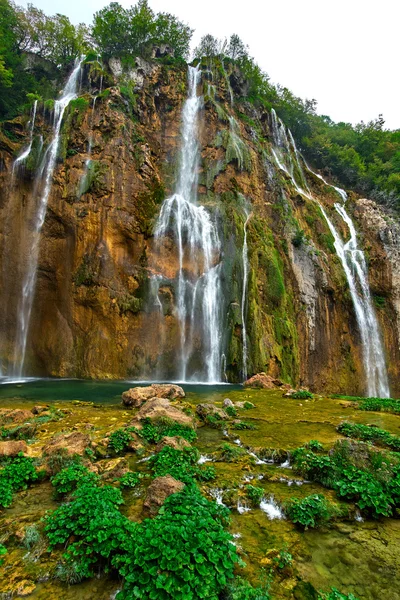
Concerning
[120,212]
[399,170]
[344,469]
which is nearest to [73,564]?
[344,469]

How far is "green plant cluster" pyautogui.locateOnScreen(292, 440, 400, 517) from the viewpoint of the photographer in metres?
4.12

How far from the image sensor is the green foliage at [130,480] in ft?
14.8

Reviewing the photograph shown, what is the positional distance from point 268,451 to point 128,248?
1766 centimetres

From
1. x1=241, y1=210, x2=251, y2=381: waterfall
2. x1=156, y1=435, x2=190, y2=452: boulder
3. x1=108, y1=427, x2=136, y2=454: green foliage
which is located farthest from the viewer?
x1=241, y1=210, x2=251, y2=381: waterfall

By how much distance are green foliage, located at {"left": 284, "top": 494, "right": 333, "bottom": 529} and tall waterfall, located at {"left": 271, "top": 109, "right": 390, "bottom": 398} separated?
77.6 ft

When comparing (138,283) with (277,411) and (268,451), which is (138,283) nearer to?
(277,411)

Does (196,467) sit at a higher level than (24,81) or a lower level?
lower

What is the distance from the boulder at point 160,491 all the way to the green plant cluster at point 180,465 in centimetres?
43

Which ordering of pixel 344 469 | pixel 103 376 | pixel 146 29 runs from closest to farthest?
1. pixel 344 469
2. pixel 103 376
3. pixel 146 29

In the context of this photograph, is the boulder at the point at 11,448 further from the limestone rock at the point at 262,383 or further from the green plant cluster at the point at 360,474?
the limestone rock at the point at 262,383

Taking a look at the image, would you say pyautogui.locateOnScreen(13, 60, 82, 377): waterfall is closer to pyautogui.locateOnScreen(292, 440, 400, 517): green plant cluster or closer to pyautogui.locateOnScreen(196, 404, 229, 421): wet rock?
pyautogui.locateOnScreen(196, 404, 229, 421): wet rock

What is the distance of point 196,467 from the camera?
16.6ft

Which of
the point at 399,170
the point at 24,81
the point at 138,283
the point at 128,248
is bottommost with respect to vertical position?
the point at 138,283

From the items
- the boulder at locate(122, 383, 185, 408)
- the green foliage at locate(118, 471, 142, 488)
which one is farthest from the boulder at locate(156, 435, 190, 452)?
the boulder at locate(122, 383, 185, 408)
